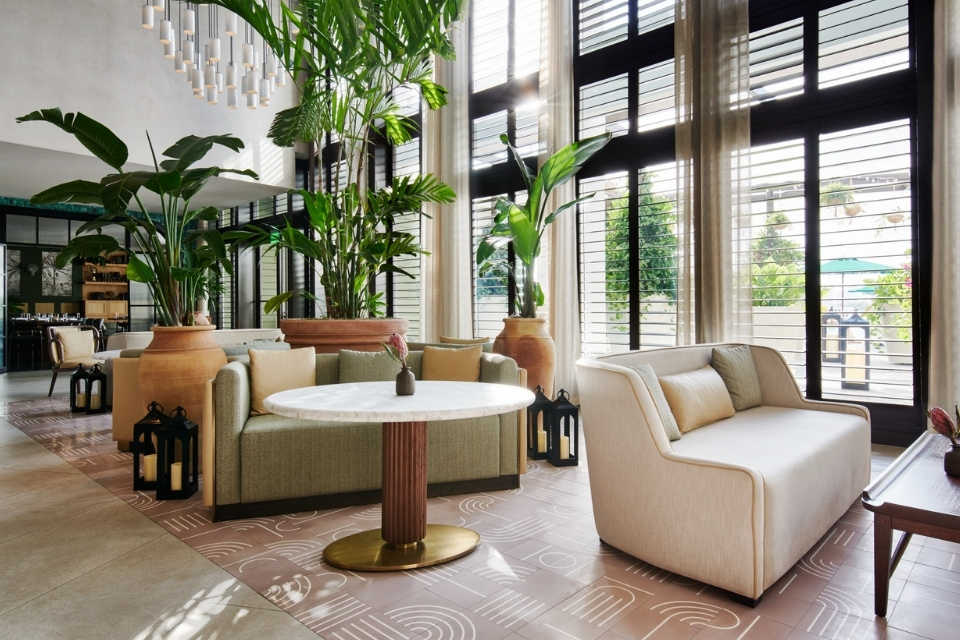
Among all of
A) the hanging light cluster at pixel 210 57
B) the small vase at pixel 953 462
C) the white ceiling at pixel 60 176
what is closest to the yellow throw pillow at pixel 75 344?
the white ceiling at pixel 60 176

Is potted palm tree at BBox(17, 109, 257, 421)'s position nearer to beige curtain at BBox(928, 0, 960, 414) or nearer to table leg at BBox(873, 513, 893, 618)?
table leg at BBox(873, 513, 893, 618)

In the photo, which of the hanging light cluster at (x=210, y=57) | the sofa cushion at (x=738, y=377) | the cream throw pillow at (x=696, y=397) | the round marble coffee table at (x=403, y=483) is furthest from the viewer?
the hanging light cluster at (x=210, y=57)

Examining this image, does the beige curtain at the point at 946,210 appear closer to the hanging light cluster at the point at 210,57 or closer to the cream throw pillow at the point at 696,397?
the cream throw pillow at the point at 696,397

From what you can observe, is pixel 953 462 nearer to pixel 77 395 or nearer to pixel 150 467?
pixel 150 467

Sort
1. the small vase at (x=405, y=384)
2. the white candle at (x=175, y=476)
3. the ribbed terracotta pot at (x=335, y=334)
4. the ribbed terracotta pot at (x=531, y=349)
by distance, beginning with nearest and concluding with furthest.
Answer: the small vase at (x=405, y=384) < the white candle at (x=175, y=476) < the ribbed terracotta pot at (x=335, y=334) < the ribbed terracotta pot at (x=531, y=349)

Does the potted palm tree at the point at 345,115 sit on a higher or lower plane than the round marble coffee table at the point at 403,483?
higher

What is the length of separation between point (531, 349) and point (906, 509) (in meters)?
3.00

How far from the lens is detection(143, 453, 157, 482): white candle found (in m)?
3.40

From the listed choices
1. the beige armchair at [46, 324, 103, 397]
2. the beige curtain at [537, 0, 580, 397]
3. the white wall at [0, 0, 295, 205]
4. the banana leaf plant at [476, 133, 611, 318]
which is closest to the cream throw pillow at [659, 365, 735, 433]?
the banana leaf plant at [476, 133, 611, 318]

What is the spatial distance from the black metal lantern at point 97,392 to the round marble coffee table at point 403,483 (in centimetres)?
430

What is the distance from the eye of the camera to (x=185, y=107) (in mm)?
7668

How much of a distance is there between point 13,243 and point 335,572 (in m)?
11.3

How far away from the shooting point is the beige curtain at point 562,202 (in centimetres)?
559

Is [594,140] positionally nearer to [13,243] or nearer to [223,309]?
[223,309]
